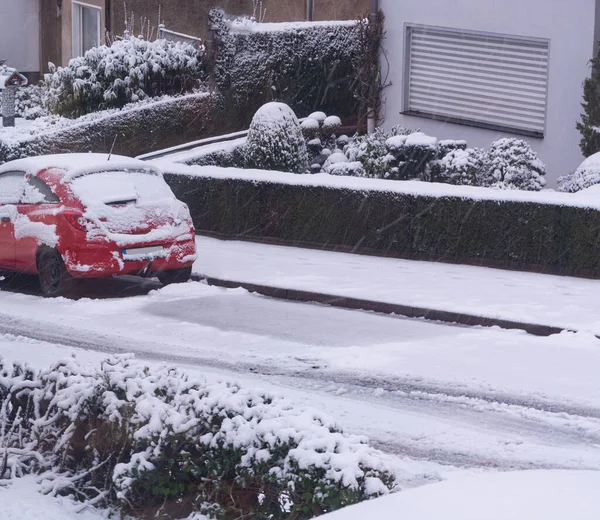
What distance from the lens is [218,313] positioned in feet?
39.0

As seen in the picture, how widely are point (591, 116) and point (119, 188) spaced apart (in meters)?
7.45

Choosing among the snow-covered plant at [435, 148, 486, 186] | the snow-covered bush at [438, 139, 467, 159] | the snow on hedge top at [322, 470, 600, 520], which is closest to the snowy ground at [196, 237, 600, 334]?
the snow-covered plant at [435, 148, 486, 186]

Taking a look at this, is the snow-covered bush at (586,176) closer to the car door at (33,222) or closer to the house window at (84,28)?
the car door at (33,222)

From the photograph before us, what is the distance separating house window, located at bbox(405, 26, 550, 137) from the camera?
61.1 ft

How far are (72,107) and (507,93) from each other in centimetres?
906

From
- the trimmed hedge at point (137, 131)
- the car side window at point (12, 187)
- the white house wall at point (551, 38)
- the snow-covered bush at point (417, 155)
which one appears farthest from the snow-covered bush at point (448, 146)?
the car side window at point (12, 187)

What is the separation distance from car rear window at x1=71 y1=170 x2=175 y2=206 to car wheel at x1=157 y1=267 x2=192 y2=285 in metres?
0.87

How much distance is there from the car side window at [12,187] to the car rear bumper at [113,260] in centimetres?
129

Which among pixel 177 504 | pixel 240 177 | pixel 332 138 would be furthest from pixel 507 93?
pixel 177 504

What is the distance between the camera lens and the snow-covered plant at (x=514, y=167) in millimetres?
16594

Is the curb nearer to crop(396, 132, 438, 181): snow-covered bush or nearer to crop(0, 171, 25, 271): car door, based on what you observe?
crop(0, 171, 25, 271): car door

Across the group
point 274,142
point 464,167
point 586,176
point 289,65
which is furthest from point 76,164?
point 289,65

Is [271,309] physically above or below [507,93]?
below

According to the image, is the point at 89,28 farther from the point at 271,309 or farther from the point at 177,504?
the point at 177,504
